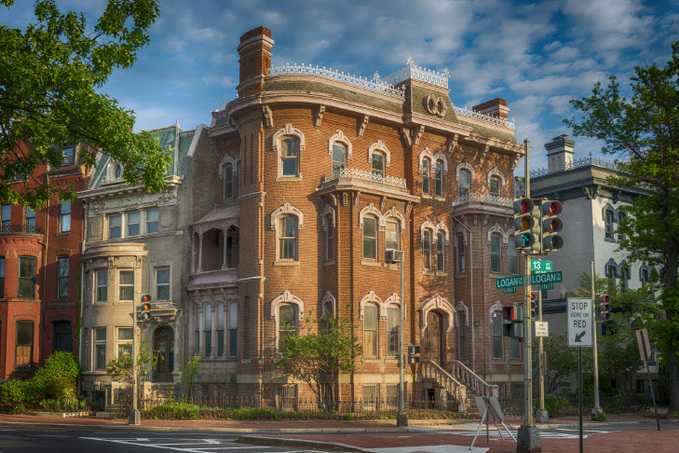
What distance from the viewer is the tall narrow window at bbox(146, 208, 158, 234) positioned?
3992 cm

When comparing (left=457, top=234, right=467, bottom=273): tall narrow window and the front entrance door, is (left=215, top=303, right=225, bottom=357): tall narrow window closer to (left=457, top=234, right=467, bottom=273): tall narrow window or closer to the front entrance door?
the front entrance door

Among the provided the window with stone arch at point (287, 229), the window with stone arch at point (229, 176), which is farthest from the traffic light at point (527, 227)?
the window with stone arch at point (229, 176)

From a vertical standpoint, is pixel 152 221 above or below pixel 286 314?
above

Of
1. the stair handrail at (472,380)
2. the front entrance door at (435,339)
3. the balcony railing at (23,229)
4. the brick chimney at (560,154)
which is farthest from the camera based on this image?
the brick chimney at (560,154)

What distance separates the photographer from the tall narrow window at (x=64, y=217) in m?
43.4

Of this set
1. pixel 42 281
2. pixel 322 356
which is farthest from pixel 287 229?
pixel 42 281

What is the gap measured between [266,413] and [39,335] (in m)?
17.9

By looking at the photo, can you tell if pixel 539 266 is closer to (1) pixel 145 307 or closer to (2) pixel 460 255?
(1) pixel 145 307

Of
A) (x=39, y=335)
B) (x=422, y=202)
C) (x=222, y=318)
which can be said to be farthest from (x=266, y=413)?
(x=39, y=335)

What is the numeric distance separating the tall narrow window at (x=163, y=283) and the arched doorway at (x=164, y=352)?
1669 millimetres

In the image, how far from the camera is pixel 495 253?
133 ft

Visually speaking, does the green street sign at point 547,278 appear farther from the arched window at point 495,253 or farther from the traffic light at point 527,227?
the arched window at point 495,253

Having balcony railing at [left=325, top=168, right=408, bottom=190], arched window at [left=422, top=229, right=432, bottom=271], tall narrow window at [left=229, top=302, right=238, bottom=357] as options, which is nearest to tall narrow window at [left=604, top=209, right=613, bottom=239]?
arched window at [left=422, top=229, right=432, bottom=271]

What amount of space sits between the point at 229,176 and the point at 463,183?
41.6 feet
